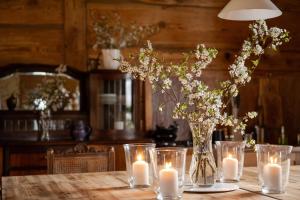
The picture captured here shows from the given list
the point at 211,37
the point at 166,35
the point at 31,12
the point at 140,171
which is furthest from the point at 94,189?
the point at 211,37

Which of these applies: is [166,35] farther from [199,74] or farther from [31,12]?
[199,74]

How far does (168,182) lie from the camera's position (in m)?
1.95

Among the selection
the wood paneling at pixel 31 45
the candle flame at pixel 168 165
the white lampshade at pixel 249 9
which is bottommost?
the candle flame at pixel 168 165

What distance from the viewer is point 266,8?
2605 millimetres

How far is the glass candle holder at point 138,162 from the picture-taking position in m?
2.27

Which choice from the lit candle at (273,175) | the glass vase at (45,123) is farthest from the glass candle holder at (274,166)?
the glass vase at (45,123)

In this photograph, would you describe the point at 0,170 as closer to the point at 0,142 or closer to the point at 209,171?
the point at 0,142

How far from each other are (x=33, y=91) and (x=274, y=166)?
10.4ft

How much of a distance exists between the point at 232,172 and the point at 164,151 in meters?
0.50

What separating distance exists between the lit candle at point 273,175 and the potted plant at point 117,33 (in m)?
3.00

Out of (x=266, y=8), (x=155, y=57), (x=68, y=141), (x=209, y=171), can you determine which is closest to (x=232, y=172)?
(x=209, y=171)

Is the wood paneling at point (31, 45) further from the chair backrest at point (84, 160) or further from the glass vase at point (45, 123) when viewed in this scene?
the chair backrest at point (84, 160)

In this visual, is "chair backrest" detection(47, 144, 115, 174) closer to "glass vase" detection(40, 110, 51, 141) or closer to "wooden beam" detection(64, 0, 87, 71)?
"glass vase" detection(40, 110, 51, 141)

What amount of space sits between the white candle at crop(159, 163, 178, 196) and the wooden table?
0.11 meters
